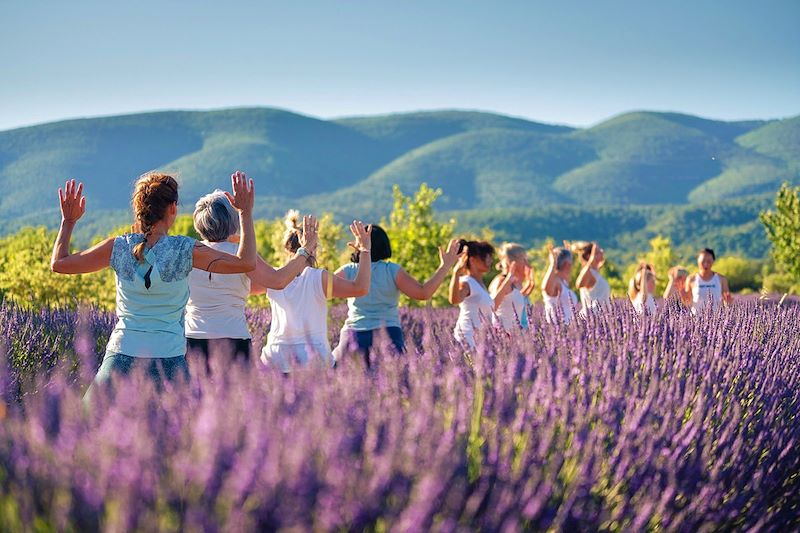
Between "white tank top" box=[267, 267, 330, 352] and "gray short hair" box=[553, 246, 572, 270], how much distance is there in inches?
165

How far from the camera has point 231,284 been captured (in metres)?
4.52

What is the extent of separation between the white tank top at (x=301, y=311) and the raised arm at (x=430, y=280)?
916mm

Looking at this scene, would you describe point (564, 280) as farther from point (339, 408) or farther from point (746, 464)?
point (339, 408)

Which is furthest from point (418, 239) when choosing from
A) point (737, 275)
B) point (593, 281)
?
point (737, 275)

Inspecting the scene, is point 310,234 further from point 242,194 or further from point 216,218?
point 242,194

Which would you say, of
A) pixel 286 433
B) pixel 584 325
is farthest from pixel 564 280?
pixel 286 433

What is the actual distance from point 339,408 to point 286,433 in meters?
0.35

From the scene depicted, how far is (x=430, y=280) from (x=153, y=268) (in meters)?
2.34

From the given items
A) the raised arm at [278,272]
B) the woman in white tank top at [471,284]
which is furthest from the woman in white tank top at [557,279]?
the raised arm at [278,272]

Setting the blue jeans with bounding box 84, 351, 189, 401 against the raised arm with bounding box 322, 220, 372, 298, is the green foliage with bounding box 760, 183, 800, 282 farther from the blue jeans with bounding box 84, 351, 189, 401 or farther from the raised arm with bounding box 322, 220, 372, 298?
the blue jeans with bounding box 84, 351, 189, 401

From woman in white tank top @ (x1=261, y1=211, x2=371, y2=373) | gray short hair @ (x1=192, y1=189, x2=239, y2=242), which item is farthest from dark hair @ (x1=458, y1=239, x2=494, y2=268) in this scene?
gray short hair @ (x1=192, y1=189, x2=239, y2=242)

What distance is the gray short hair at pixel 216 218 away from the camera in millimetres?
4312

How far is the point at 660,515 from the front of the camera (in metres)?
2.43

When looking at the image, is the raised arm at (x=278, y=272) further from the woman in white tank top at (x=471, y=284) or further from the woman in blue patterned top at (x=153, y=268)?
the woman in white tank top at (x=471, y=284)
